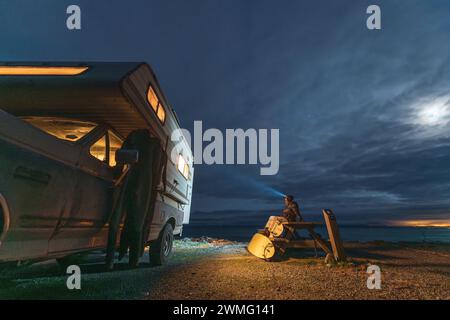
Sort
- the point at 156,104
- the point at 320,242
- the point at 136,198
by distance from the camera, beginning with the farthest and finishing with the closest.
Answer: the point at 320,242, the point at 156,104, the point at 136,198

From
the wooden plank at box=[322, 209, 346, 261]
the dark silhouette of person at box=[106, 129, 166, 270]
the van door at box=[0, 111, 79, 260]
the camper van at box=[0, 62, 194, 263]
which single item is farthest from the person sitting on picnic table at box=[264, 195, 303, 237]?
the van door at box=[0, 111, 79, 260]

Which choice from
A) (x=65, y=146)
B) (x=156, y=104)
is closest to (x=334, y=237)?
(x=156, y=104)

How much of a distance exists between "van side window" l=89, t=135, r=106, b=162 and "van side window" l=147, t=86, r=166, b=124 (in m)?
1.11

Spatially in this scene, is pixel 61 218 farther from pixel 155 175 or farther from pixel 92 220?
pixel 155 175

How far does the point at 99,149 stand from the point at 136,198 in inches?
37.1

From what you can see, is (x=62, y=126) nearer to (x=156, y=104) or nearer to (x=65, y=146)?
(x=65, y=146)

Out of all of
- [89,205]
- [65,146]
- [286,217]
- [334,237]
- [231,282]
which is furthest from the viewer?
[286,217]

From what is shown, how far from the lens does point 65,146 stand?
2.75 meters

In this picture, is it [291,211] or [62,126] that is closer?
[62,126]

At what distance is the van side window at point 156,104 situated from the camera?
4.72m

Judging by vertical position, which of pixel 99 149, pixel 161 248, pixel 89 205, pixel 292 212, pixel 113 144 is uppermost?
pixel 113 144

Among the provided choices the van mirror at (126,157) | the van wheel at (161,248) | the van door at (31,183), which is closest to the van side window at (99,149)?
the van mirror at (126,157)

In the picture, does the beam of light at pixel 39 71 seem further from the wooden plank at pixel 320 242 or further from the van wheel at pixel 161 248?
the wooden plank at pixel 320 242

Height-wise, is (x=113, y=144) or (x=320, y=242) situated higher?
(x=113, y=144)
